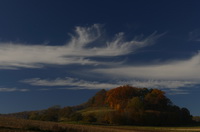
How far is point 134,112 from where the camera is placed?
9994 cm

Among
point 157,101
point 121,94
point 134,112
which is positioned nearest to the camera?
point 134,112

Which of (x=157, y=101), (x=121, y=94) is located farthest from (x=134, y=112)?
(x=121, y=94)

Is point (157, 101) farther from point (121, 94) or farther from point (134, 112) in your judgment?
point (121, 94)

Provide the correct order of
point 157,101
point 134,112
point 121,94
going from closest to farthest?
point 134,112 → point 157,101 → point 121,94

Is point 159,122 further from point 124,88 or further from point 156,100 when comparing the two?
point 124,88

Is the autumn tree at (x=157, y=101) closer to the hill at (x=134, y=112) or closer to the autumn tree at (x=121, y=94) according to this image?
the hill at (x=134, y=112)

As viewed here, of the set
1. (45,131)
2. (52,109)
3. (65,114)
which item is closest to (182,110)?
(65,114)

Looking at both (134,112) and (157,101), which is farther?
(157,101)

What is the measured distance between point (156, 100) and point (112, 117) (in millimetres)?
21569

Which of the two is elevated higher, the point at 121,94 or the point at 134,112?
the point at 121,94

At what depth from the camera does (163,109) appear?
10650 centimetres

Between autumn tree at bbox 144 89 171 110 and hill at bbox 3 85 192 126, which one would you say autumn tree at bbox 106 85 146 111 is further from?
autumn tree at bbox 144 89 171 110

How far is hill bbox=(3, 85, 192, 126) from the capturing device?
97.7 meters

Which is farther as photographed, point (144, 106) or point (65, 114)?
point (65, 114)
